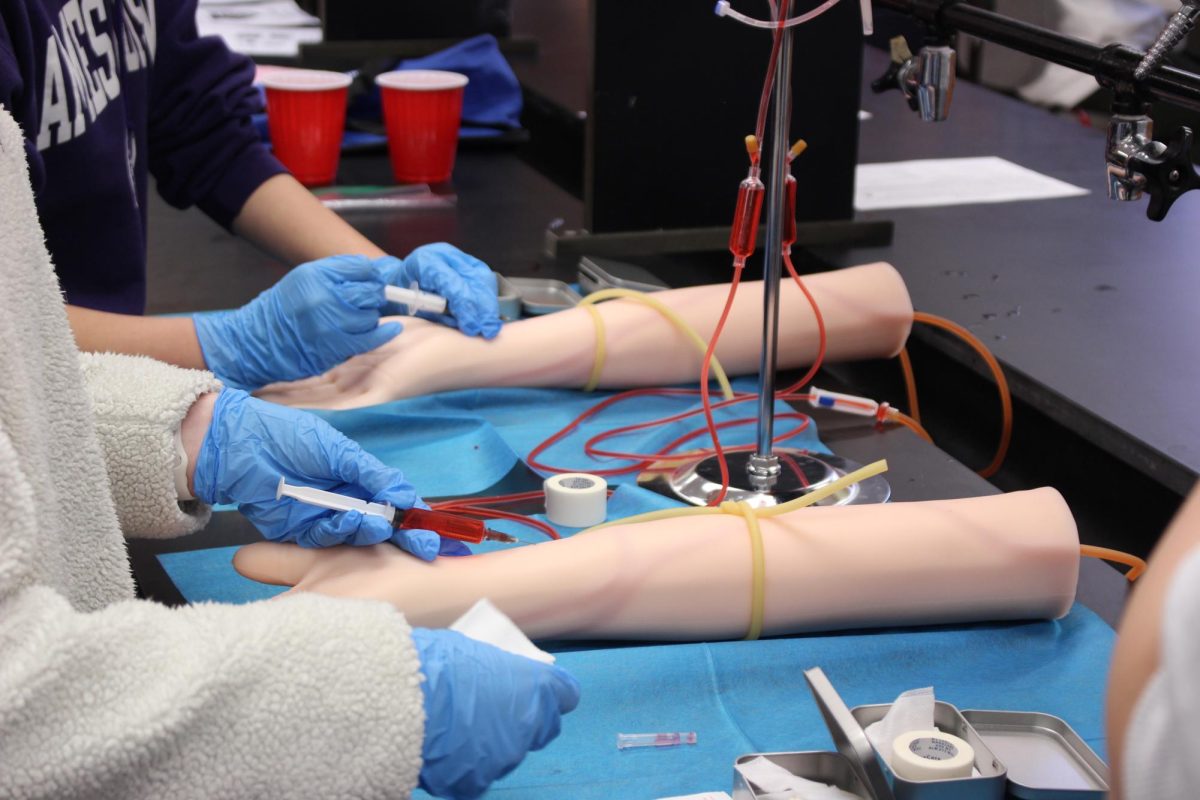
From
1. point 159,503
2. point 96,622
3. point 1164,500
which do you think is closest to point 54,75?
point 159,503

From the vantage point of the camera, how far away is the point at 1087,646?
993 millimetres

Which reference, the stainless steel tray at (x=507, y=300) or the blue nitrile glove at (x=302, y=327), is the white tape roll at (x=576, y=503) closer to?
the blue nitrile glove at (x=302, y=327)

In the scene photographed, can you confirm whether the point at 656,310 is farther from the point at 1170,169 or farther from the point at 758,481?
the point at 1170,169

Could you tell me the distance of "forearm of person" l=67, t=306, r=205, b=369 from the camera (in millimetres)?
1362

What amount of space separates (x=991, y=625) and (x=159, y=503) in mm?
669

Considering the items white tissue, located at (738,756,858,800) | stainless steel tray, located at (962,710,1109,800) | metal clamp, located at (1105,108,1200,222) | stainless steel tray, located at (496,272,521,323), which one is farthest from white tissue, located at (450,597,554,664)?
stainless steel tray, located at (496,272,521,323)

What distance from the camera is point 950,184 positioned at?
6.95 feet

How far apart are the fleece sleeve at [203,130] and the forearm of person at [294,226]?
0.02 meters

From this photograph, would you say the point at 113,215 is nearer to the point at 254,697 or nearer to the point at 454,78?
the point at 454,78

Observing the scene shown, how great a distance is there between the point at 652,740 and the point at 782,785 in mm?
122

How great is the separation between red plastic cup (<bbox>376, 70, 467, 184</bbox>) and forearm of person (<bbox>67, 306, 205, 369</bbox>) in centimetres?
83

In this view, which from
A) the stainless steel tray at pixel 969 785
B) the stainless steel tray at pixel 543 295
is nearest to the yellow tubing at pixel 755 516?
the stainless steel tray at pixel 969 785

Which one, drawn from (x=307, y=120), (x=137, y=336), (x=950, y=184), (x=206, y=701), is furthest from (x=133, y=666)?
(x=950, y=184)

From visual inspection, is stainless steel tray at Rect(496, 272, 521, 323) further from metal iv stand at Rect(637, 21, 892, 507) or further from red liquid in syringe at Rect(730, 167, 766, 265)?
red liquid in syringe at Rect(730, 167, 766, 265)
